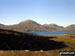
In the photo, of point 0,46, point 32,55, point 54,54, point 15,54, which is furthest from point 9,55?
point 0,46

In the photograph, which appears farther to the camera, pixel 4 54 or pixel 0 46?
pixel 0 46

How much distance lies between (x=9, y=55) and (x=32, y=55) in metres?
3.19

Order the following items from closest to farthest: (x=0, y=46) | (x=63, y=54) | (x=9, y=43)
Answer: (x=63, y=54) → (x=0, y=46) → (x=9, y=43)

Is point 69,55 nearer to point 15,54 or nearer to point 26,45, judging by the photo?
point 15,54

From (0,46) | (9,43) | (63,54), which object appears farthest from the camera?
(9,43)

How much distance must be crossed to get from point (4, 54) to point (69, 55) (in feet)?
29.8

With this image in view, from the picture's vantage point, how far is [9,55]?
17859 millimetres

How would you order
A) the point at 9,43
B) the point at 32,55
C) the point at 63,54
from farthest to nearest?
1. the point at 9,43
2. the point at 32,55
3. the point at 63,54

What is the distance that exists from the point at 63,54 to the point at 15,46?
20.2m

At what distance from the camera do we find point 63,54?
1477 cm

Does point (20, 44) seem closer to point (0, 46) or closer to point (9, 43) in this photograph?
point (9, 43)

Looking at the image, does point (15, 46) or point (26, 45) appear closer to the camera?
point (15, 46)

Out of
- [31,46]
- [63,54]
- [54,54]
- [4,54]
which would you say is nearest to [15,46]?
[31,46]

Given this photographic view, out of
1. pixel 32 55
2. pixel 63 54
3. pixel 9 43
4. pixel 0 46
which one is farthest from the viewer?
pixel 9 43
